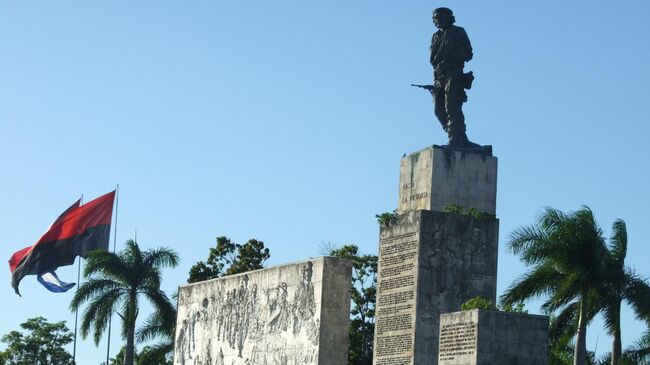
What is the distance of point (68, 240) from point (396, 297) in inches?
995

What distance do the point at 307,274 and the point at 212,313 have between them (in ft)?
20.0

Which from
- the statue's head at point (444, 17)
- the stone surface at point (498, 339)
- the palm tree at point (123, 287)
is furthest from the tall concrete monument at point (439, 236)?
the palm tree at point (123, 287)

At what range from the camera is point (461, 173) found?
31.6 metres

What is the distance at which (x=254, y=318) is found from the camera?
124ft

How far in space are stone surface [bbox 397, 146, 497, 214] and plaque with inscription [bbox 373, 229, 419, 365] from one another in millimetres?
790

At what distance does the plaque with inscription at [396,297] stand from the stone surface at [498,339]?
3.23m

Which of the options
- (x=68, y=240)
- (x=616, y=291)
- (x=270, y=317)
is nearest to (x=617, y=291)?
(x=616, y=291)

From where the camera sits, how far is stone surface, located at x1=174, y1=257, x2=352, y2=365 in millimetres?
34531

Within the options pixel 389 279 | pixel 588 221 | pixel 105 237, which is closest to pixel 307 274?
pixel 389 279

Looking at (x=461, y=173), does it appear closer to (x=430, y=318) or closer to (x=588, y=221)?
(x=430, y=318)

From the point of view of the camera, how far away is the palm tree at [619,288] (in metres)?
38.5

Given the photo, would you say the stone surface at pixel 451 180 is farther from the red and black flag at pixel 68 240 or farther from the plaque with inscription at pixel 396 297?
the red and black flag at pixel 68 240

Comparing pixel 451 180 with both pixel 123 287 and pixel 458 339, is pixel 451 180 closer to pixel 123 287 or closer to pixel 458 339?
pixel 458 339

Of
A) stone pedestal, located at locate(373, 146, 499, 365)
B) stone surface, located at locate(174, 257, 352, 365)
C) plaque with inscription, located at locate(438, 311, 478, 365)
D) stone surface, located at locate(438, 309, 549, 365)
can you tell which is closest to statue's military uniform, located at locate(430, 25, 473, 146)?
stone pedestal, located at locate(373, 146, 499, 365)
